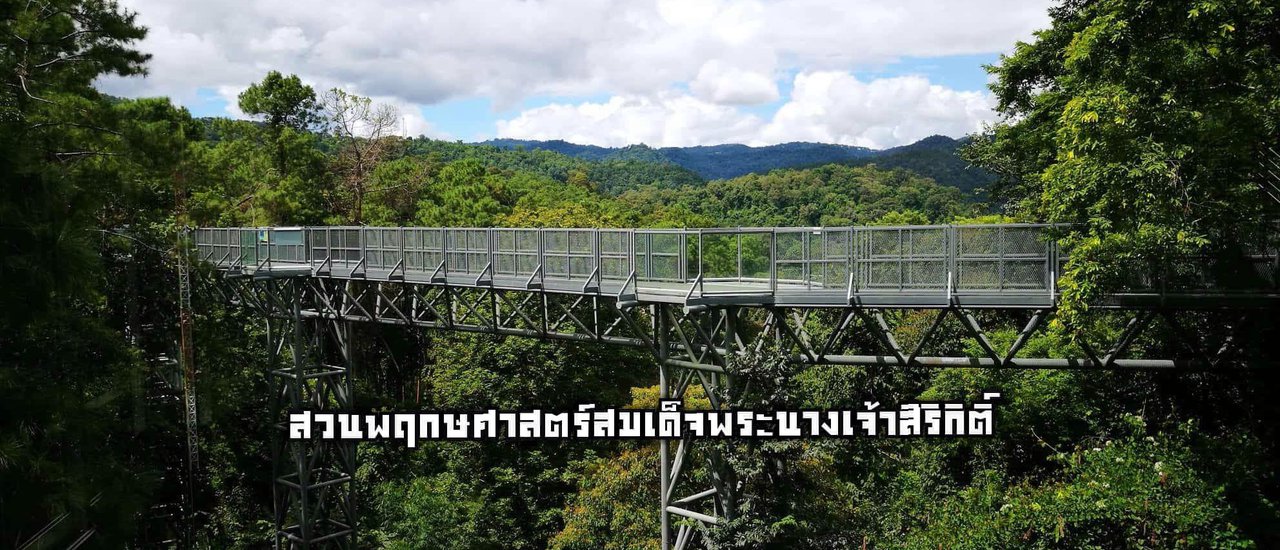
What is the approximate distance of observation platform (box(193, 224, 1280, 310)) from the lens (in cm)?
1327

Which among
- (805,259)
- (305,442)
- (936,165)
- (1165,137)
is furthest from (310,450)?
(936,165)

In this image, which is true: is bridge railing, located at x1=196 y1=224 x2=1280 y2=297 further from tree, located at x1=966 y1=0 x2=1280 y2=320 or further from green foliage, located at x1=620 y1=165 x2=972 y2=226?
green foliage, located at x1=620 y1=165 x2=972 y2=226

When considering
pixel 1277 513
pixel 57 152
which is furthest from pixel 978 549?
pixel 57 152

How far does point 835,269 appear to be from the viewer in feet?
49.0

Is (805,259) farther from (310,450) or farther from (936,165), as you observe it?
(936,165)

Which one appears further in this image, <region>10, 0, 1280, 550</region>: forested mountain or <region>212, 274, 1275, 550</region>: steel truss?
<region>212, 274, 1275, 550</region>: steel truss

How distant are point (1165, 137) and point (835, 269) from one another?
5022mm

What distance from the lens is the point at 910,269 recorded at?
1454 centimetres

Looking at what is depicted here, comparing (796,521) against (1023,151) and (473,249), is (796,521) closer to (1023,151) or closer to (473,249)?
(473,249)

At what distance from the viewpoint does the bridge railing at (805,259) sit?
45.6ft

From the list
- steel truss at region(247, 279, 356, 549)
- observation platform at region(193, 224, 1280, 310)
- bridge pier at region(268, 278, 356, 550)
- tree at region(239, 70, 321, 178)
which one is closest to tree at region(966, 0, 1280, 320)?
observation platform at region(193, 224, 1280, 310)

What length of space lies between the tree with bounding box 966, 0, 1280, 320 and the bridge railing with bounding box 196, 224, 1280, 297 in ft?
3.29

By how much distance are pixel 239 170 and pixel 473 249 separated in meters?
22.8

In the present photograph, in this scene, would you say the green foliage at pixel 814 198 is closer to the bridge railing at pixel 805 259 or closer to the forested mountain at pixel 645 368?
the forested mountain at pixel 645 368
